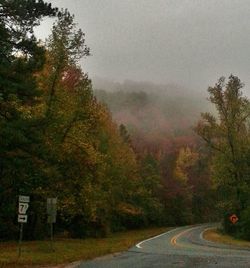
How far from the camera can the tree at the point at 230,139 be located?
56.0 m

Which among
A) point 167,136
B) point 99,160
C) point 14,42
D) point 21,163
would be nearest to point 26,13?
point 14,42

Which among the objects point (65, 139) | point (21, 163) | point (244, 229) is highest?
point (65, 139)

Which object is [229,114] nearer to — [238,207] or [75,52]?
[238,207]

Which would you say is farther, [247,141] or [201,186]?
[201,186]

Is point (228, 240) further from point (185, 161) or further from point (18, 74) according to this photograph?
point (185, 161)

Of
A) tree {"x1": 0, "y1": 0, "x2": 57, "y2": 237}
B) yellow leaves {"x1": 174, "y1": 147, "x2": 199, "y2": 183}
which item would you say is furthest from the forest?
yellow leaves {"x1": 174, "y1": 147, "x2": 199, "y2": 183}

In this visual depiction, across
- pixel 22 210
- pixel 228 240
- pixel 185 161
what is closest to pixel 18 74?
pixel 22 210

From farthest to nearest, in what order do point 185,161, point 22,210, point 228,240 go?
point 185,161, point 228,240, point 22,210

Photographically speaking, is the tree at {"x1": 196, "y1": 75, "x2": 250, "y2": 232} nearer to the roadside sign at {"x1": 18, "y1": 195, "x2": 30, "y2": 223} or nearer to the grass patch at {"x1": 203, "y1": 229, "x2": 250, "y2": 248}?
the grass patch at {"x1": 203, "y1": 229, "x2": 250, "y2": 248}

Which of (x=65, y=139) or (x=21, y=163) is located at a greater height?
(x=65, y=139)

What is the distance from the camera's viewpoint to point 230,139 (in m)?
55.9

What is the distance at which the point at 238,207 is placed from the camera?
187 ft

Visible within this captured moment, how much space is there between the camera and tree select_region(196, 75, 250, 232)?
56025 millimetres

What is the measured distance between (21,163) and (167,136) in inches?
5315
